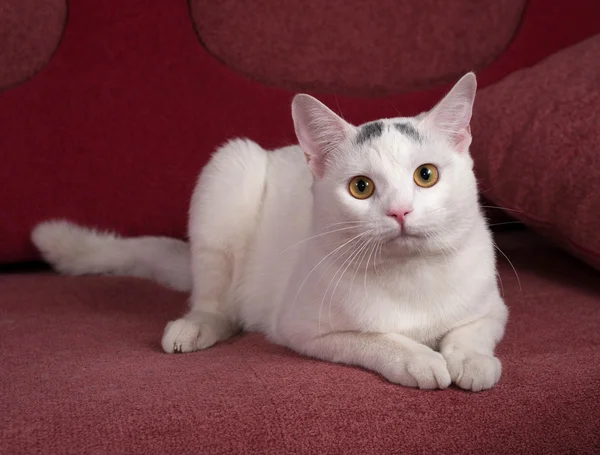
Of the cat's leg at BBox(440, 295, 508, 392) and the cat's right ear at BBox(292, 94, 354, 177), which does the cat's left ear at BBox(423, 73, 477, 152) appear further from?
the cat's leg at BBox(440, 295, 508, 392)

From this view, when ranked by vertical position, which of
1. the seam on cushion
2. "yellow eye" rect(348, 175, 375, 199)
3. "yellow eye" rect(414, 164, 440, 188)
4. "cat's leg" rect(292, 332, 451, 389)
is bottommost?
"cat's leg" rect(292, 332, 451, 389)

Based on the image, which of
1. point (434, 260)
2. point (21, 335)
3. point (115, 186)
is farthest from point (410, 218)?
point (115, 186)

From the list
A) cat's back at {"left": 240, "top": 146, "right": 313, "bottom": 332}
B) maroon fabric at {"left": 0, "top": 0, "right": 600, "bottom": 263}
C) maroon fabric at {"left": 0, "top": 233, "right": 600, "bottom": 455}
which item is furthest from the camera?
maroon fabric at {"left": 0, "top": 0, "right": 600, "bottom": 263}

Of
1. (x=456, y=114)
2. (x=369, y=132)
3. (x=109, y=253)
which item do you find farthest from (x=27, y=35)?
(x=456, y=114)

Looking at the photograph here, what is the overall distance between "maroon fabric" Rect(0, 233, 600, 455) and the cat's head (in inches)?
11.3

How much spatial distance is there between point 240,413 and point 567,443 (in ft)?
1.91

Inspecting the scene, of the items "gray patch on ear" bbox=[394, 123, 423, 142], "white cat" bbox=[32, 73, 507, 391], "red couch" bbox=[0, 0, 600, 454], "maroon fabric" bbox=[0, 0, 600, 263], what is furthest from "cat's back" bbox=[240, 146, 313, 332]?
"maroon fabric" bbox=[0, 0, 600, 263]

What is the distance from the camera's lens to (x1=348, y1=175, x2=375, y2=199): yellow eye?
4.22 ft

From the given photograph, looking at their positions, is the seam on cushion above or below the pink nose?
below

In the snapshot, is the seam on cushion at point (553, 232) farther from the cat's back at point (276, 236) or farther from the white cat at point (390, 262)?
the cat's back at point (276, 236)

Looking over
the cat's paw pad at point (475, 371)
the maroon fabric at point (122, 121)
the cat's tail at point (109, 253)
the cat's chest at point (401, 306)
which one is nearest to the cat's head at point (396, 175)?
the cat's chest at point (401, 306)

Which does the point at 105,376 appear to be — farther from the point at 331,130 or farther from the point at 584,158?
the point at 584,158

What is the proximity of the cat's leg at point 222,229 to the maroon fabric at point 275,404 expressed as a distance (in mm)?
276

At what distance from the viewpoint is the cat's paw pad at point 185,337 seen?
150 centimetres
